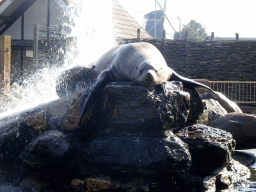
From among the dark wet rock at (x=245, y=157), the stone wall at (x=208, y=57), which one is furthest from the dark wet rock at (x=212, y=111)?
the stone wall at (x=208, y=57)

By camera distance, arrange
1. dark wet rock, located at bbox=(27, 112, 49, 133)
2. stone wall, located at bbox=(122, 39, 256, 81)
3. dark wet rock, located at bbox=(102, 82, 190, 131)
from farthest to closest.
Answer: stone wall, located at bbox=(122, 39, 256, 81) < dark wet rock, located at bbox=(27, 112, 49, 133) < dark wet rock, located at bbox=(102, 82, 190, 131)

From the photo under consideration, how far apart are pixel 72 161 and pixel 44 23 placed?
11.7 metres

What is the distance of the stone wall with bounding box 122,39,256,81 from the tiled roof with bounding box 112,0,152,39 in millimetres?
2192

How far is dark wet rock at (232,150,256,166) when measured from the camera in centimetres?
588

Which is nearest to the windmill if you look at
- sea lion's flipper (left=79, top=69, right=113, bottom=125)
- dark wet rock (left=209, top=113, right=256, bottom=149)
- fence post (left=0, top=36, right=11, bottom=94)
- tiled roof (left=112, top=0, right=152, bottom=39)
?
tiled roof (left=112, top=0, right=152, bottom=39)

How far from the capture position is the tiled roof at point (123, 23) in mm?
14883

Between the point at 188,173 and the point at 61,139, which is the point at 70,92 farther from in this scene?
the point at 188,173

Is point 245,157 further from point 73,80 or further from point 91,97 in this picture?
point 73,80

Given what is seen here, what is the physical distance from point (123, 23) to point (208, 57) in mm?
5070

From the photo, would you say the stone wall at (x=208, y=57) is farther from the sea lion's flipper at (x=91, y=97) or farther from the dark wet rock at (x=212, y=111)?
the sea lion's flipper at (x=91, y=97)

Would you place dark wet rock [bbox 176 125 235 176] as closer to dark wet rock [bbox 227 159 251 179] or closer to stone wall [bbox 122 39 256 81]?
dark wet rock [bbox 227 159 251 179]

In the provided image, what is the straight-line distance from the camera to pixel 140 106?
432 centimetres

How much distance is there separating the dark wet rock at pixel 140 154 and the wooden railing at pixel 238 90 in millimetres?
9063

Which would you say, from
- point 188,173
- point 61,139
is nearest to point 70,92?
point 61,139
